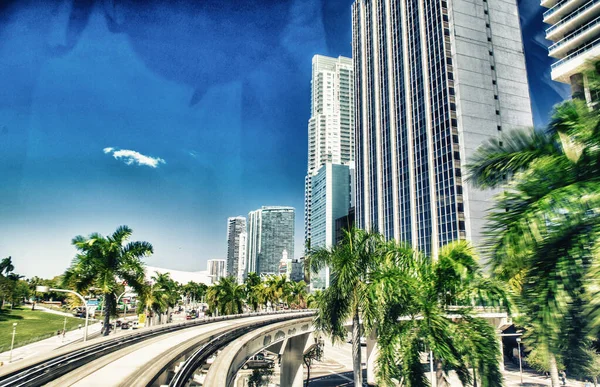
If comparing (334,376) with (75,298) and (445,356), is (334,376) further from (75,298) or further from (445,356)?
(445,356)

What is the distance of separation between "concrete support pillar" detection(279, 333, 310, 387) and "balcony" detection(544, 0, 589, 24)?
166ft

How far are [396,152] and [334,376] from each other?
59817mm

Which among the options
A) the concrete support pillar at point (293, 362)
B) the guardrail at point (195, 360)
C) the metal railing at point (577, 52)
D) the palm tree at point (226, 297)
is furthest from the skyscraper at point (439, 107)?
Result: the guardrail at point (195, 360)

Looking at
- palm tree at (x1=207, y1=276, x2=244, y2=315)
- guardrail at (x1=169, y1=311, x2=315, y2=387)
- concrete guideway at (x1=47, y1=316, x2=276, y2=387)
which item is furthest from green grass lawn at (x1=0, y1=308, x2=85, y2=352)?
concrete guideway at (x1=47, y1=316, x2=276, y2=387)

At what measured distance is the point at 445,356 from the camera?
13.8 meters

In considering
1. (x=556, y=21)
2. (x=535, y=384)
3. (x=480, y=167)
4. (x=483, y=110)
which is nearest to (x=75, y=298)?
(x=480, y=167)

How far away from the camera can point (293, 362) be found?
43719mm

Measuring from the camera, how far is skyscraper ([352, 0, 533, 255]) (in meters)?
80.0

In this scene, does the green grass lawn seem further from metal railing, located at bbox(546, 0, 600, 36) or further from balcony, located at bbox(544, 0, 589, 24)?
balcony, located at bbox(544, 0, 589, 24)

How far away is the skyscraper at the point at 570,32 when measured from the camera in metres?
43.6

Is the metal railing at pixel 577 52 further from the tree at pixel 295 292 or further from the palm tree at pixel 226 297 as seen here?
the palm tree at pixel 226 297

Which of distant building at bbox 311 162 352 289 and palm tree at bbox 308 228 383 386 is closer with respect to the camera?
palm tree at bbox 308 228 383 386

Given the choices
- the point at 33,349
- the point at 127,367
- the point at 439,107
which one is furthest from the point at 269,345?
the point at 439,107

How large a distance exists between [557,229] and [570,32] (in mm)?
56100
